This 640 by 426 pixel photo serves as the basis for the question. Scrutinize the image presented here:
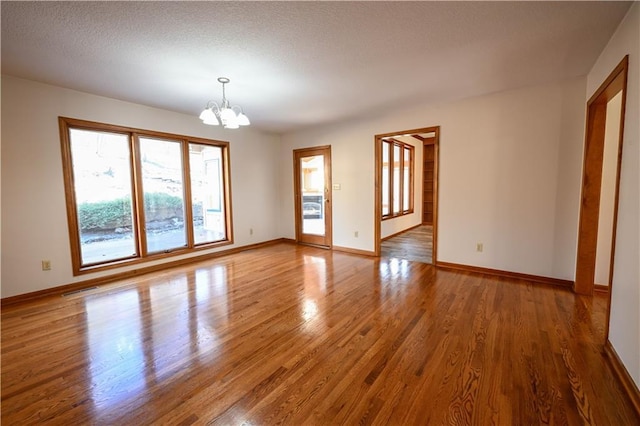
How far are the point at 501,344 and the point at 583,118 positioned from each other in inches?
109

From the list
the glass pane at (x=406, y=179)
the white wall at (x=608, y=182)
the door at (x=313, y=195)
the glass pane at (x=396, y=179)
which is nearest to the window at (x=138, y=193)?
the door at (x=313, y=195)

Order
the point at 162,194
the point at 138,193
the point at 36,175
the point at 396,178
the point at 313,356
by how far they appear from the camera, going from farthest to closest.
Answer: the point at 396,178 < the point at 162,194 < the point at 138,193 < the point at 36,175 < the point at 313,356

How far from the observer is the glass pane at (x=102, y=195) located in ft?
11.8

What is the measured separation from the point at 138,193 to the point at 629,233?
16.9ft

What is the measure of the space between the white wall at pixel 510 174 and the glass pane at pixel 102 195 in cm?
401

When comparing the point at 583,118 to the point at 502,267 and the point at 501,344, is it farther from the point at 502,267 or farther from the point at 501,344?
the point at 501,344

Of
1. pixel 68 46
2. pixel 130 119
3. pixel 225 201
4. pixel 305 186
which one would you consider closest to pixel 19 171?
pixel 130 119

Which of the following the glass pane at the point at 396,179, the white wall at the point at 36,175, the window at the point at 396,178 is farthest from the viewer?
the glass pane at the point at 396,179

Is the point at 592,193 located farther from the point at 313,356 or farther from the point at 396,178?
the point at 396,178

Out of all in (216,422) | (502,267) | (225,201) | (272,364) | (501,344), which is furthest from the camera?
(225,201)

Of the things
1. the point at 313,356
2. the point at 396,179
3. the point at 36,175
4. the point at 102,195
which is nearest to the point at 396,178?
the point at 396,179

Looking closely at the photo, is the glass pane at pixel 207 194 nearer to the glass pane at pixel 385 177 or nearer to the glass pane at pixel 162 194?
the glass pane at pixel 162 194

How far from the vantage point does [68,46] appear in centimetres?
235

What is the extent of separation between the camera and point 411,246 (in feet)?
18.4
